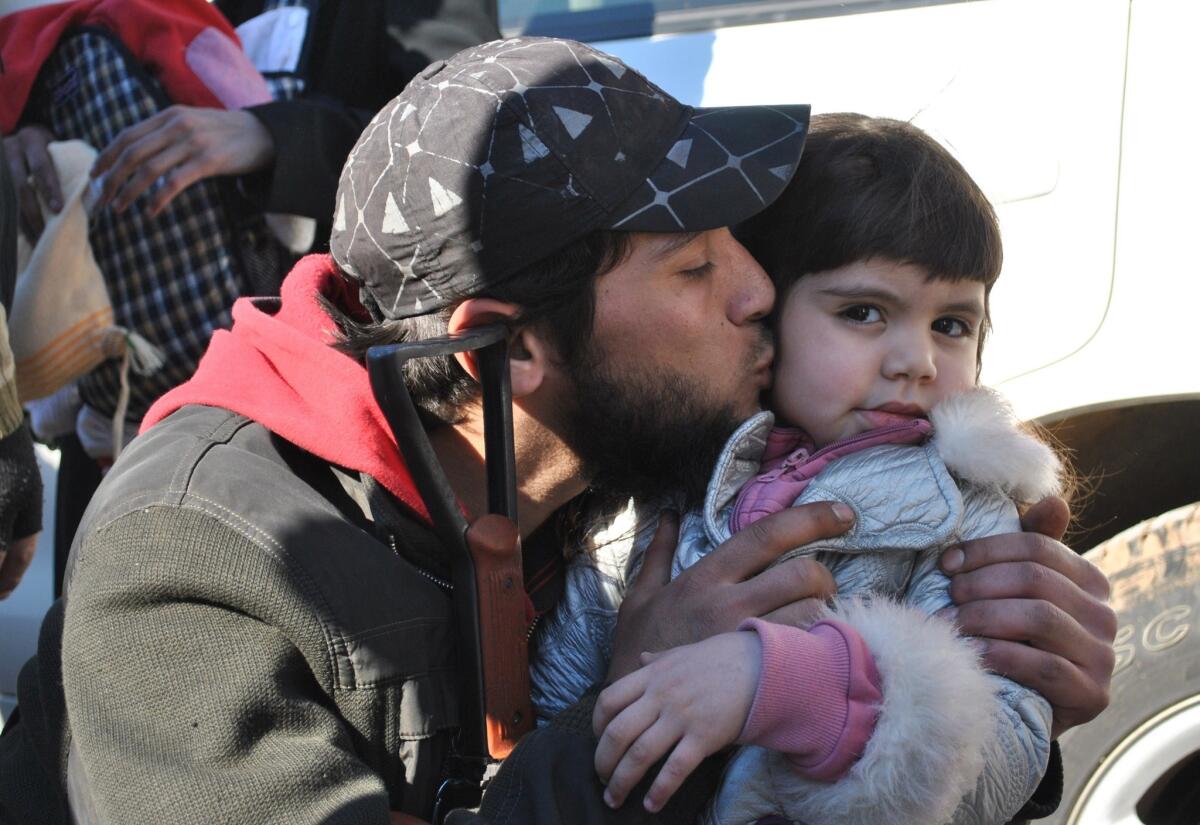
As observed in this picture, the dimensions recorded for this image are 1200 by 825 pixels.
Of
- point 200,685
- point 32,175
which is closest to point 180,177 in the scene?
point 32,175

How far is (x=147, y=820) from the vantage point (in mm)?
1469

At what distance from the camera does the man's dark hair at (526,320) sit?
1.88 metres

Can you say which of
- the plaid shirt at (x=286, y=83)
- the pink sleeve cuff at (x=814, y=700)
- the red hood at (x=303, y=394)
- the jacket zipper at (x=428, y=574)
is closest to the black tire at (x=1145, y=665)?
the pink sleeve cuff at (x=814, y=700)

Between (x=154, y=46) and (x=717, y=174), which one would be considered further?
(x=154, y=46)

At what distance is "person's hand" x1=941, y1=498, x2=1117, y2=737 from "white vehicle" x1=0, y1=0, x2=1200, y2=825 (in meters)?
0.58

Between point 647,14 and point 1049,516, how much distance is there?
143 cm

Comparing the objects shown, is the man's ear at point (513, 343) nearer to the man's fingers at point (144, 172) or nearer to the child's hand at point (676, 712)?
the child's hand at point (676, 712)

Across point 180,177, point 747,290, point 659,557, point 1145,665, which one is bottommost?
point 1145,665

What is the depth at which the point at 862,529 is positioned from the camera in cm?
178

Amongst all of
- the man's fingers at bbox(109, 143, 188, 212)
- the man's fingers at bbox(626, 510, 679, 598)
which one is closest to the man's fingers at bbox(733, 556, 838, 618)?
the man's fingers at bbox(626, 510, 679, 598)

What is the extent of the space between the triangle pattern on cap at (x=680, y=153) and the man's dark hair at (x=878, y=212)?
10.1 inches

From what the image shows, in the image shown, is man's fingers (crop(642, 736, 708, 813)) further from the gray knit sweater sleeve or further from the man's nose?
the man's nose

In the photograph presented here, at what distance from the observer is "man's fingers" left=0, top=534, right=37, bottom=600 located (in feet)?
8.15

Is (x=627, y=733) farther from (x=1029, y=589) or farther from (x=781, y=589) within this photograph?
(x=1029, y=589)
